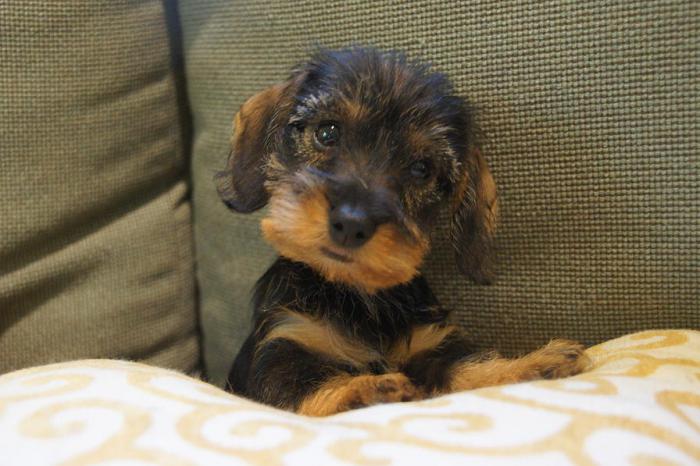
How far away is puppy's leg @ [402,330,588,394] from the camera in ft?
4.68

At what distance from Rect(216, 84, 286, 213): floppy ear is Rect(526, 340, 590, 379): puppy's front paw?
0.79 metres

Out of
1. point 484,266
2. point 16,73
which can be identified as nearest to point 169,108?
point 16,73

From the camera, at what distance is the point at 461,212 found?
Answer: 1.75m

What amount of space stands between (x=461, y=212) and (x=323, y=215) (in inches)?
19.4

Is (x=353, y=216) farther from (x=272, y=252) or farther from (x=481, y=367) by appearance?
(x=272, y=252)

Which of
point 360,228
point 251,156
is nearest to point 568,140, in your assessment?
point 360,228

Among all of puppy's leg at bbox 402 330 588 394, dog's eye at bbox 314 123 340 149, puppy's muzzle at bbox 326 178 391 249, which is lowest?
puppy's leg at bbox 402 330 588 394

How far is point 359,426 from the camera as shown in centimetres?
109

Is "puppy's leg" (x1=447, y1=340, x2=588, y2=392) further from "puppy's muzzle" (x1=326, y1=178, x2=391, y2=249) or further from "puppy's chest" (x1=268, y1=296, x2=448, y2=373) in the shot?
"puppy's muzzle" (x1=326, y1=178, x2=391, y2=249)

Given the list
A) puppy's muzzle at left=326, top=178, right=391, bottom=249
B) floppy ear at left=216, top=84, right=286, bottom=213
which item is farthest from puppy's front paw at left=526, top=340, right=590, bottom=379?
floppy ear at left=216, top=84, right=286, bottom=213

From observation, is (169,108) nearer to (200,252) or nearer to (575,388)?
(200,252)

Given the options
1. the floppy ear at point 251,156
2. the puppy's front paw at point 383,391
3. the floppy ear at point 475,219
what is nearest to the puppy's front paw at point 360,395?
the puppy's front paw at point 383,391

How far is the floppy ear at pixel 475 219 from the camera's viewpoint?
172cm

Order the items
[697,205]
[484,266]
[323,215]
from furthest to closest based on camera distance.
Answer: [484,266]
[697,205]
[323,215]
